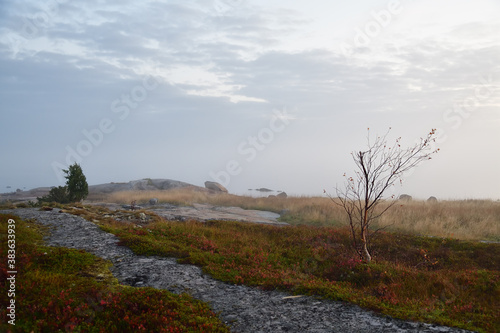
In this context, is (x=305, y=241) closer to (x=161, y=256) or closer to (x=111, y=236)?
(x=161, y=256)

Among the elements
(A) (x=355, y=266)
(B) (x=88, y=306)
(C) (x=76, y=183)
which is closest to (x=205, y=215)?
(C) (x=76, y=183)

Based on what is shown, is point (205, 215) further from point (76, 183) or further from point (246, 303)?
point (246, 303)

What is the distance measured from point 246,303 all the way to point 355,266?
5.12 m

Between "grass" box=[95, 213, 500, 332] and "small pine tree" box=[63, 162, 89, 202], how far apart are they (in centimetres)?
1239

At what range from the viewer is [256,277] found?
9.47 meters

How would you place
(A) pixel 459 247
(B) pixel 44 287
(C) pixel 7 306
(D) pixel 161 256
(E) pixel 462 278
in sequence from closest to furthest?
(C) pixel 7 306, (B) pixel 44 287, (E) pixel 462 278, (D) pixel 161 256, (A) pixel 459 247

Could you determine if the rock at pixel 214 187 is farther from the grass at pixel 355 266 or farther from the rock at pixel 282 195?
the grass at pixel 355 266

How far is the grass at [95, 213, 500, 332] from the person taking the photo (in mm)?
7887

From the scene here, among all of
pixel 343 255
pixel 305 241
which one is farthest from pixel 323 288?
pixel 305 241

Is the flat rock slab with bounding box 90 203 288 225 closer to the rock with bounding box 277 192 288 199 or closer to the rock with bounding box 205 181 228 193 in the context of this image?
the rock with bounding box 277 192 288 199

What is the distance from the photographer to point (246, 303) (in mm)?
7805

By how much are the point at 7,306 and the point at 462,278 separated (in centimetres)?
1138

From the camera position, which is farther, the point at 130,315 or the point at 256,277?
the point at 256,277

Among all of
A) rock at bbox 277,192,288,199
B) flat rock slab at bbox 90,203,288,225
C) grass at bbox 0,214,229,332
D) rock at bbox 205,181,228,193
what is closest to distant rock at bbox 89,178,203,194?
rock at bbox 205,181,228,193
